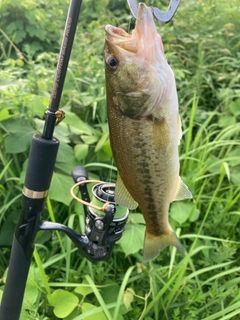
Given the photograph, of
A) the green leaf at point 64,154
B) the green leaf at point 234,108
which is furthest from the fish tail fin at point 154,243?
the green leaf at point 234,108

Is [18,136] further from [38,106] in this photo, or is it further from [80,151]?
[80,151]

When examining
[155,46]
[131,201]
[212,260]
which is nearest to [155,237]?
[131,201]

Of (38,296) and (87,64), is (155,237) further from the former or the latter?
(87,64)

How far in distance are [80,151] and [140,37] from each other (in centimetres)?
123

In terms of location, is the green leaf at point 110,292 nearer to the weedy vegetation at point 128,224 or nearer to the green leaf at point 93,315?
the weedy vegetation at point 128,224

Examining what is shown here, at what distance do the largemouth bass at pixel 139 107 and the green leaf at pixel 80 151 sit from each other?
1.08 metres

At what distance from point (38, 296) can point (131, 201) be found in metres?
0.89

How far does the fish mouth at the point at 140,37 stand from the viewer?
0.91 m

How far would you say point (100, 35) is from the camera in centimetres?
348

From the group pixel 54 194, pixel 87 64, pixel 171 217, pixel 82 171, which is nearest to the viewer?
pixel 82 171

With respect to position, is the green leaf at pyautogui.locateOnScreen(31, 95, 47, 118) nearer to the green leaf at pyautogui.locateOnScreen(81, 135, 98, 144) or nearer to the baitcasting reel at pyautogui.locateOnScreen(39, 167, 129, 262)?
the green leaf at pyautogui.locateOnScreen(81, 135, 98, 144)

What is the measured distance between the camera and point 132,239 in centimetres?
180

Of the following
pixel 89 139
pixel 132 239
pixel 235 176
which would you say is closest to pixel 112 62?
pixel 132 239

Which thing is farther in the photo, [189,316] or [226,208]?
[226,208]
